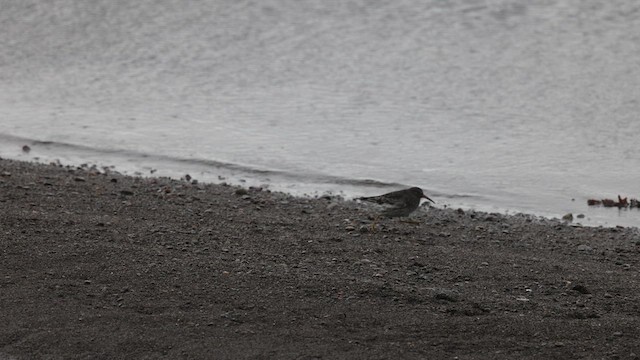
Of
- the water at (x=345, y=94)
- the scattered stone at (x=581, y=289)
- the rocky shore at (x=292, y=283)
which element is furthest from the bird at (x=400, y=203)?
the scattered stone at (x=581, y=289)

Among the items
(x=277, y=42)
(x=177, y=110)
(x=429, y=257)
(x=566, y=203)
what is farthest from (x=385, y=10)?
(x=429, y=257)

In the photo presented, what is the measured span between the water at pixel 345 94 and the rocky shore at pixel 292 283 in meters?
1.54

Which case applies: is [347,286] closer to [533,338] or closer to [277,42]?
[533,338]

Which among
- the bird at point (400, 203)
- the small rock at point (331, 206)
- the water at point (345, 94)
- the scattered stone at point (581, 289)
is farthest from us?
the water at point (345, 94)

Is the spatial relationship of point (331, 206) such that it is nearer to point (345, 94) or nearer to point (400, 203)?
point (400, 203)

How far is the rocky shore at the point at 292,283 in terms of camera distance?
16.6 ft

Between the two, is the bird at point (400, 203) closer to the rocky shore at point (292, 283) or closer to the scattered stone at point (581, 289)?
the rocky shore at point (292, 283)

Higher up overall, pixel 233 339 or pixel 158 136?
pixel 158 136

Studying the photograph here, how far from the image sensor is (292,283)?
19.0ft

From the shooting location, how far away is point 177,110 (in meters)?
11.3

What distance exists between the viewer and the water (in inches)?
372

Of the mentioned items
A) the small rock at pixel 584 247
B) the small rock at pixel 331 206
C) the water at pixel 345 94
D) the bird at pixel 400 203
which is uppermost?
the water at pixel 345 94

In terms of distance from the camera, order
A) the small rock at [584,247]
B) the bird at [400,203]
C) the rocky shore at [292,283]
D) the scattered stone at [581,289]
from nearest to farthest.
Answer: the rocky shore at [292,283], the scattered stone at [581,289], the small rock at [584,247], the bird at [400,203]

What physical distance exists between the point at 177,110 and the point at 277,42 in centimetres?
306
